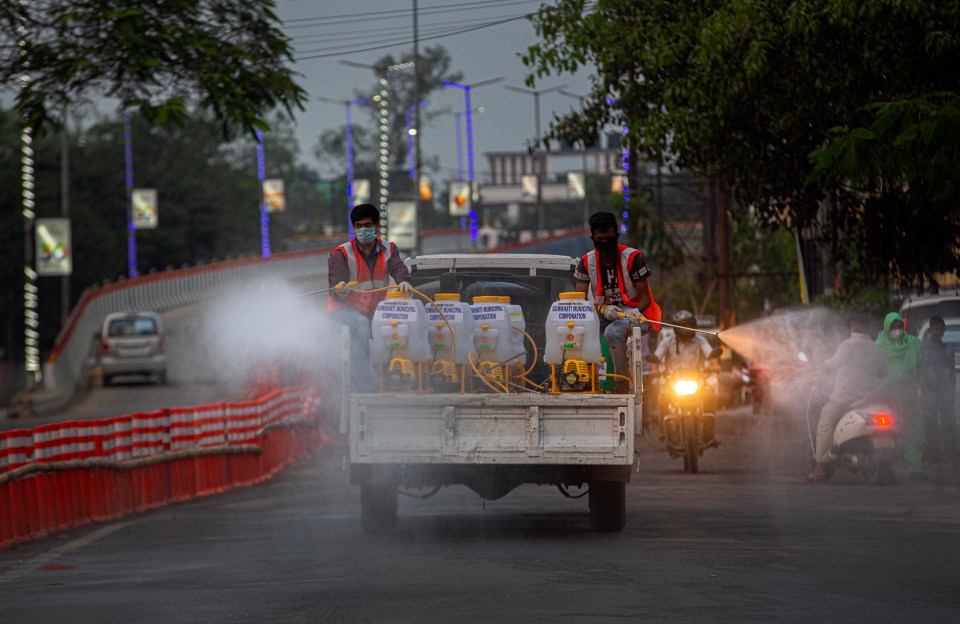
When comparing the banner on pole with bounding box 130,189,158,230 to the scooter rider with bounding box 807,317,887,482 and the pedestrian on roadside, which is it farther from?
the scooter rider with bounding box 807,317,887,482

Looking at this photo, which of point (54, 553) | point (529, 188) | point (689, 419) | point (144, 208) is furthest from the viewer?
point (529, 188)

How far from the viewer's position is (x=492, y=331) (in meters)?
13.0

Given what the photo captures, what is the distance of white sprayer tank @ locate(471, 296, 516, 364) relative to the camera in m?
13.0

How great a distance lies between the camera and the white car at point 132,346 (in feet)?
165

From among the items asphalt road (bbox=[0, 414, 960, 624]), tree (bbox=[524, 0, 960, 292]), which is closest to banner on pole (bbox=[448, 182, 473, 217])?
tree (bbox=[524, 0, 960, 292])

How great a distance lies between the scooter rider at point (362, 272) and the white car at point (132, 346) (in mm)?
36930

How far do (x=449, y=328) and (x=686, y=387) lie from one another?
850cm

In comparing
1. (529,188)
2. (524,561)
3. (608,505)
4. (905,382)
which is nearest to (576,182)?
(529,188)

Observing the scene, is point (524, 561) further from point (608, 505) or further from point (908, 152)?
point (908, 152)

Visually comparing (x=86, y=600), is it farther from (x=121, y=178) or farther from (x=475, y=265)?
(x=121, y=178)

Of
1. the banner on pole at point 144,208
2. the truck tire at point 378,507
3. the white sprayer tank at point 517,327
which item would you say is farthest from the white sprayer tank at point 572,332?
the banner on pole at point 144,208

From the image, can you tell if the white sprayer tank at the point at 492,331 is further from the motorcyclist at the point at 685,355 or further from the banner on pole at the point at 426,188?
the banner on pole at the point at 426,188

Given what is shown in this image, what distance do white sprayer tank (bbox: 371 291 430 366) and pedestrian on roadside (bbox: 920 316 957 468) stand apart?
8982mm

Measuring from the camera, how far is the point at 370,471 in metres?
13.3
